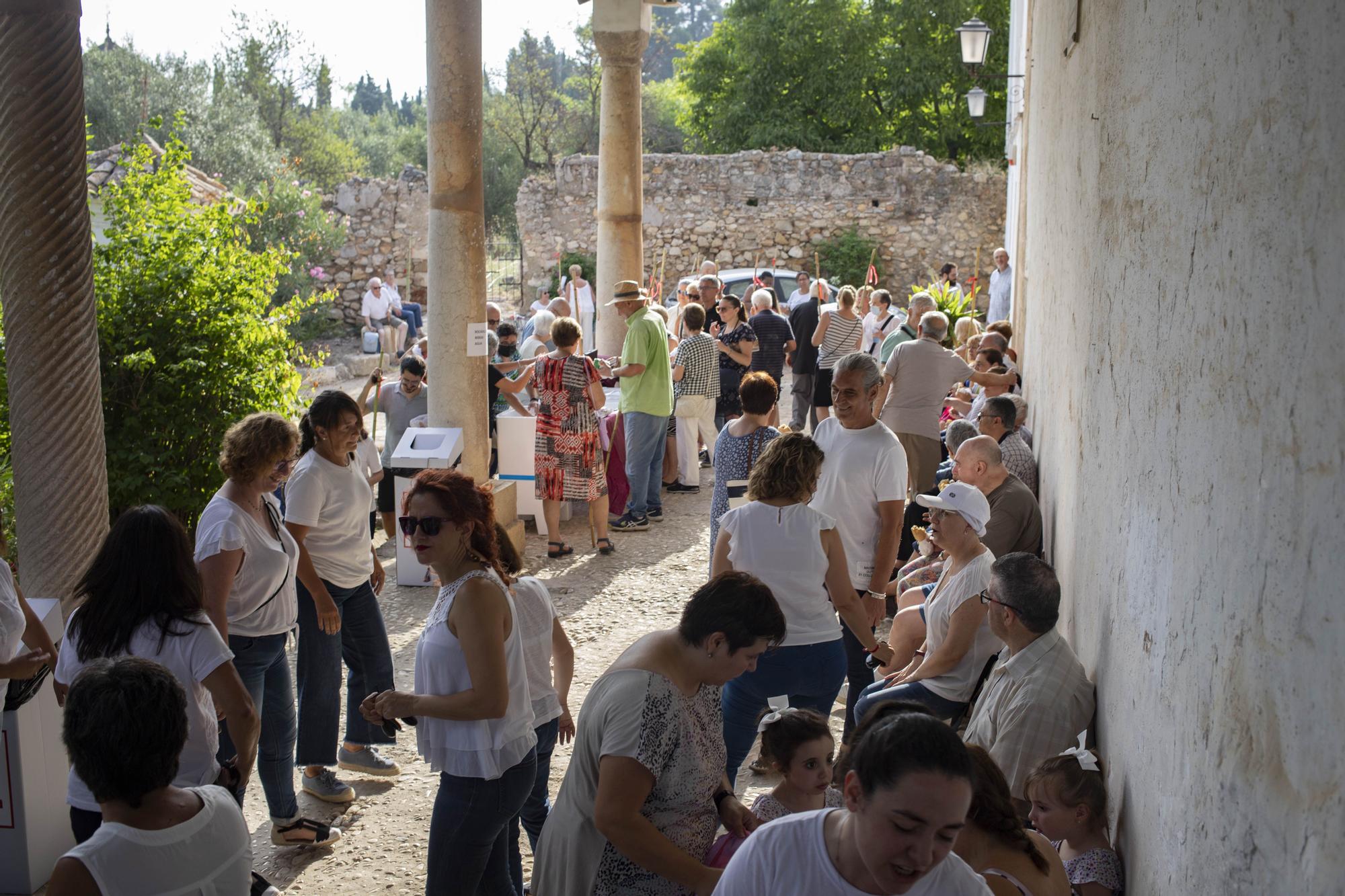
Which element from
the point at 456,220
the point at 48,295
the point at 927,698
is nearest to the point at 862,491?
the point at 927,698

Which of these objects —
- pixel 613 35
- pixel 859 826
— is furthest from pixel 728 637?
pixel 613 35

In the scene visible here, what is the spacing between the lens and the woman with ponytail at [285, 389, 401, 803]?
438cm

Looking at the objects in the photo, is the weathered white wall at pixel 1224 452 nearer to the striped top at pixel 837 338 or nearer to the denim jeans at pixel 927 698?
the denim jeans at pixel 927 698

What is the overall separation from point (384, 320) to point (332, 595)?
14.3 m

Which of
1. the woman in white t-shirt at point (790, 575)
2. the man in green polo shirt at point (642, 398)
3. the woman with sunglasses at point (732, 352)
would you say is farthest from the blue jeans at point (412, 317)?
the woman in white t-shirt at point (790, 575)

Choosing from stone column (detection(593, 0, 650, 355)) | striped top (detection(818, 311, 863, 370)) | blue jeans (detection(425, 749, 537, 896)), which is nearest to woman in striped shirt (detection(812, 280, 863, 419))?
striped top (detection(818, 311, 863, 370))

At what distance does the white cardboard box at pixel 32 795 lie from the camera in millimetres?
3719

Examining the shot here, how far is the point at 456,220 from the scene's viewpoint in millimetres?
7363

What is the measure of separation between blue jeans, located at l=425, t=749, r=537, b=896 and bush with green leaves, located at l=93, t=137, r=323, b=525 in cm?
408

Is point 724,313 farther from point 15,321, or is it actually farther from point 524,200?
point 524,200

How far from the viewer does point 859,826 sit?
6.01 feet

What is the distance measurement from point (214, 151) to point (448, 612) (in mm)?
23659

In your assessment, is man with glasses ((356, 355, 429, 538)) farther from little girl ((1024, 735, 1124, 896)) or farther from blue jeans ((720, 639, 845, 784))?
little girl ((1024, 735, 1124, 896))

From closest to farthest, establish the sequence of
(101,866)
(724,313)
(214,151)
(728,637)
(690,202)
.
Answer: (101,866)
(728,637)
(724,313)
(690,202)
(214,151)
